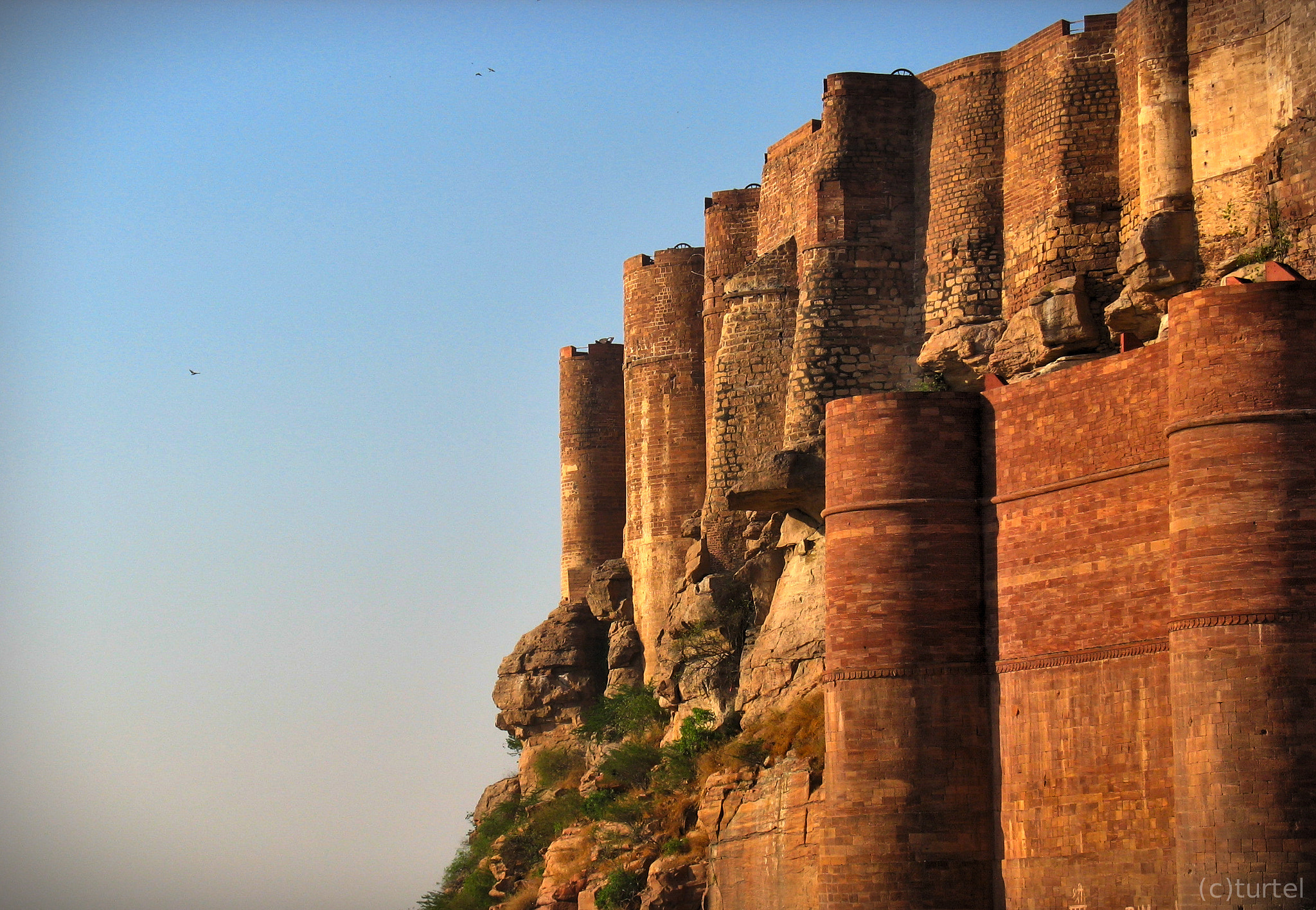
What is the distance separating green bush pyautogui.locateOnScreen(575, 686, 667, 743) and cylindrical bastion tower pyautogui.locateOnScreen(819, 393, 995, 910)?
371 inches

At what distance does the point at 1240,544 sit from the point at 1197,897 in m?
3.09

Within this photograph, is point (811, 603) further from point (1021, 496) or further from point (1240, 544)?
point (1240, 544)

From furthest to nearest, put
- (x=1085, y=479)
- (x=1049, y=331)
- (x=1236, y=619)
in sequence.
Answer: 1. (x=1049, y=331)
2. (x=1085, y=479)
3. (x=1236, y=619)

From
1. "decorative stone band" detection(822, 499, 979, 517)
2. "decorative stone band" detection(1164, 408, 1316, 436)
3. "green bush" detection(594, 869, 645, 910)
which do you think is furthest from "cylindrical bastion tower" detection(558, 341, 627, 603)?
"decorative stone band" detection(1164, 408, 1316, 436)

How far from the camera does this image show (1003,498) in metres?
23.0

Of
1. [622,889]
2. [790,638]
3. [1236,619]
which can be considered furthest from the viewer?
[790,638]

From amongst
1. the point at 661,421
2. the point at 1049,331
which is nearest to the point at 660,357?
the point at 661,421

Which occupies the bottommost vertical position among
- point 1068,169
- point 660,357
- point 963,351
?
point 963,351

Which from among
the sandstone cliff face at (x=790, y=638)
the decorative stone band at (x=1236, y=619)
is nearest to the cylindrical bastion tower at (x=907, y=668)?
the decorative stone band at (x=1236, y=619)

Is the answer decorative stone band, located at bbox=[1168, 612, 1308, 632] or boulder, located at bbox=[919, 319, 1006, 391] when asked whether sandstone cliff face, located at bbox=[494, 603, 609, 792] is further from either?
decorative stone band, located at bbox=[1168, 612, 1308, 632]

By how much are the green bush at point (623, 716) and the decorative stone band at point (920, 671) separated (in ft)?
31.5

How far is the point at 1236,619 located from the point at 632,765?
13.5 meters

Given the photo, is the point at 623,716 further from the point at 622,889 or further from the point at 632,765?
the point at 622,889

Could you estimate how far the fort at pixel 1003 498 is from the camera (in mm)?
19703
